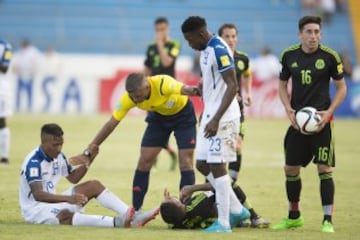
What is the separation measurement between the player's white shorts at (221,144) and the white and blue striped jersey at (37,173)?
172 centimetres

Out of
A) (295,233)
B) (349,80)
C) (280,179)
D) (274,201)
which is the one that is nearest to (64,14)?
(349,80)

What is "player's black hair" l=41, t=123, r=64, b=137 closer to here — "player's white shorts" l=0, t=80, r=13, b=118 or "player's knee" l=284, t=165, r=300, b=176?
"player's knee" l=284, t=165, r=300, b=176

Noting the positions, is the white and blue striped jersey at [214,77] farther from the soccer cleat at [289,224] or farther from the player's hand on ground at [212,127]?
the soccer cleat at [289,224]

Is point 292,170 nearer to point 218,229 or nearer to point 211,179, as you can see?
point 211,179

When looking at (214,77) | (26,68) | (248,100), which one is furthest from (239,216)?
(26,68)

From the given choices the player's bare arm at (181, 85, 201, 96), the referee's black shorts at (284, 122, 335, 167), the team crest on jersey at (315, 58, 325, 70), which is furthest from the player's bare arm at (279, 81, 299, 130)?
the player's bare arm at (181, 85, 201, 96)

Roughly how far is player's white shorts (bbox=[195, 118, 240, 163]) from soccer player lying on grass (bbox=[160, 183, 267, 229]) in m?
0.50

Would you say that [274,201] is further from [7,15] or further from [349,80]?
[7,15]

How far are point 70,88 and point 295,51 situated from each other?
22.1 m

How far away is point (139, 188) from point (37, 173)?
171cm

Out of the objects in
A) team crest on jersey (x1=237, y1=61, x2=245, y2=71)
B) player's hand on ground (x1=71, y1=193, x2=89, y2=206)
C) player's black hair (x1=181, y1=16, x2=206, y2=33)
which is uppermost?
player's black hair (x1=181, y1=16, x2=206, y2=33)

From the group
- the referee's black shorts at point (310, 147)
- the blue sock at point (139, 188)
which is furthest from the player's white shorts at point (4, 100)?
the referee's black shorts at point (310, 147)

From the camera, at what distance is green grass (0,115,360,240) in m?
10.5

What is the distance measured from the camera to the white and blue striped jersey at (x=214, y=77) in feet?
34.4
